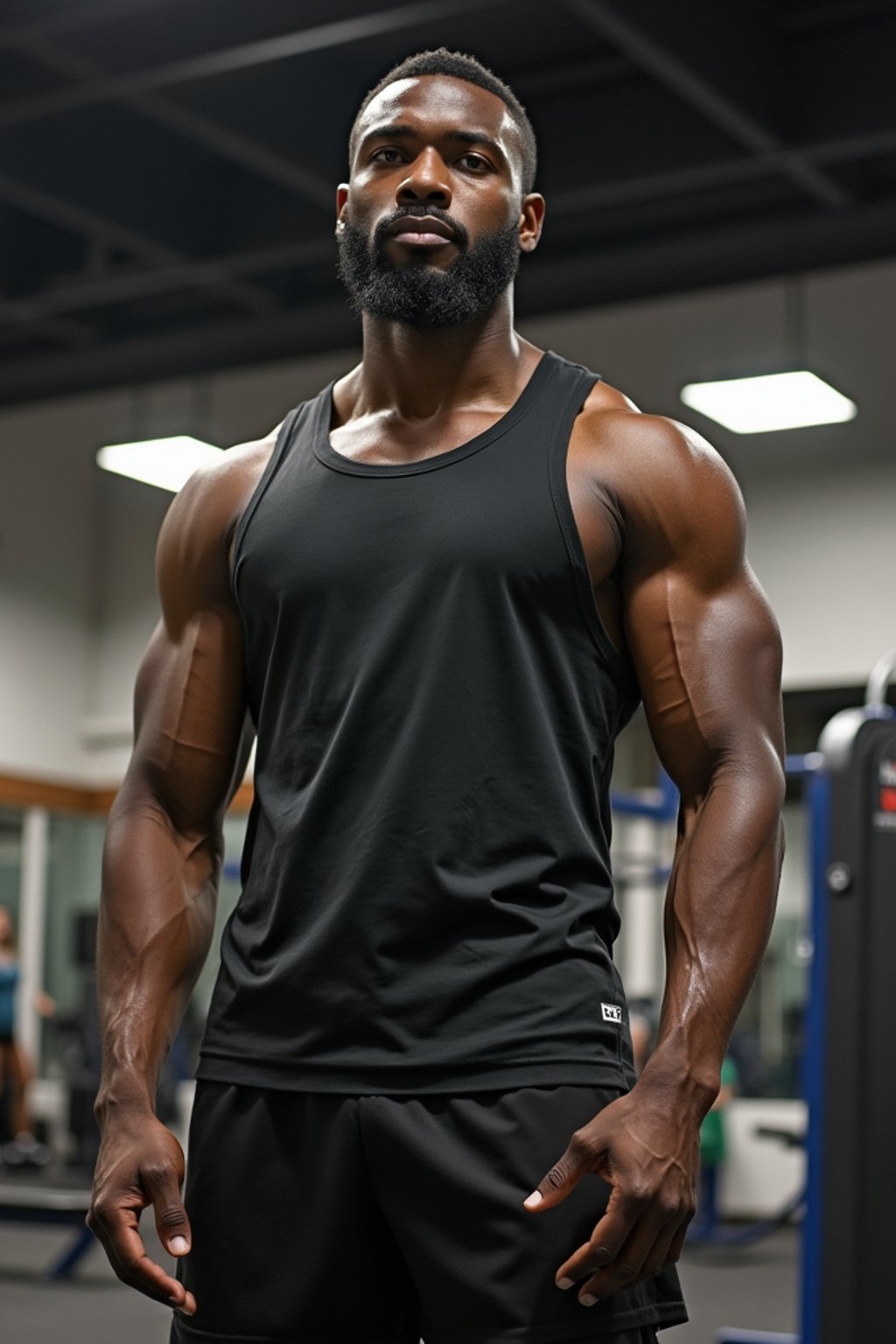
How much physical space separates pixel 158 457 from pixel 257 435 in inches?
32.4

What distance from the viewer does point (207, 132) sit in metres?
6.43

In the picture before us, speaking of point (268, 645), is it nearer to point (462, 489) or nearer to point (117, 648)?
point (462, 489)

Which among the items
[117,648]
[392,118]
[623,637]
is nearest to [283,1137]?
[623,637]

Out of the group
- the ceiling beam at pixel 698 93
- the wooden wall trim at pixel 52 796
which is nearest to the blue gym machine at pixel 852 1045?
the ceiling beam at pixel 698 93

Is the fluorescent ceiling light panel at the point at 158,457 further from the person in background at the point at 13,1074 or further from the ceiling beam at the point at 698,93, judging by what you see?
the ceiling beam at the point at 698,93

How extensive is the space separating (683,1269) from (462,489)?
498 cm

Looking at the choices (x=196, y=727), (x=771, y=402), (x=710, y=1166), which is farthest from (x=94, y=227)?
(x=196, y=727)

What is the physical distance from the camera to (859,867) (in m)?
3.46

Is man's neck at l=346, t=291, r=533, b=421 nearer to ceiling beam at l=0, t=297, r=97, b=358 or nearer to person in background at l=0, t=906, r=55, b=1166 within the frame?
ceiling beam at l=0, t=297, r=97, b=358

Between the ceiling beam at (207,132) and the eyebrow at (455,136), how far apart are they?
15.5ft

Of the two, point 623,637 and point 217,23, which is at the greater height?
point 217,23

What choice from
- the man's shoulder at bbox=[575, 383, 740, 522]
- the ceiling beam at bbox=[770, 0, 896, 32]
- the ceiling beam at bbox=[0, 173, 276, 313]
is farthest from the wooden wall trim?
the man's shoulder at bbox=[575, 383, 740, 522]

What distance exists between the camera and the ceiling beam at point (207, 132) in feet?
19.6

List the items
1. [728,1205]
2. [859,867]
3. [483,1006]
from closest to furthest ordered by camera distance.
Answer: [483,1006] < [859,867] < [728,1205]
